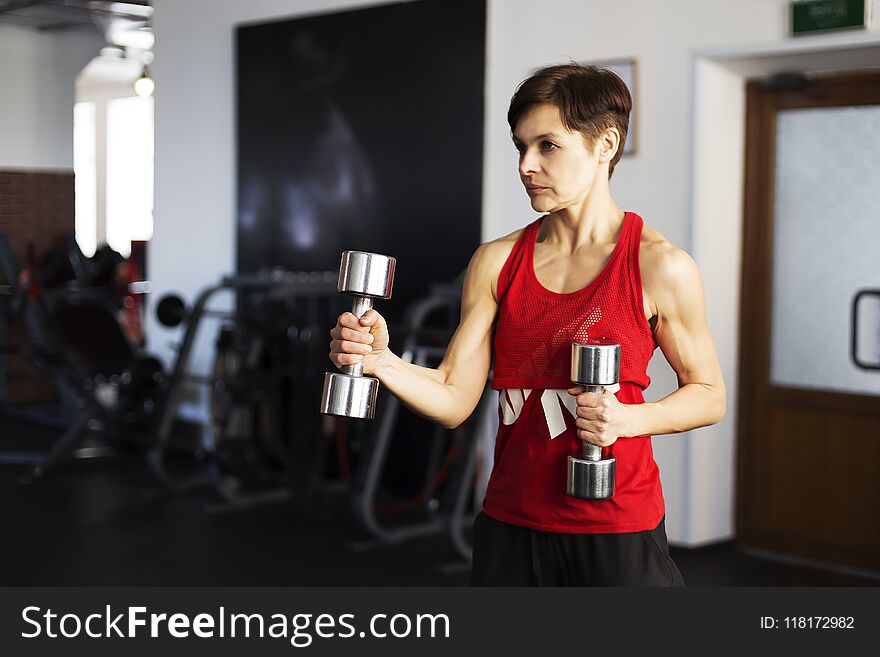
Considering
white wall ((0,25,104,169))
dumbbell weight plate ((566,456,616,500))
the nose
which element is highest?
white wall ((0,25,104,169))

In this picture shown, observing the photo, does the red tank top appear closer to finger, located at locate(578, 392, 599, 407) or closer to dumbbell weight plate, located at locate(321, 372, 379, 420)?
finger, located at locate(578, 392, 599, 407)

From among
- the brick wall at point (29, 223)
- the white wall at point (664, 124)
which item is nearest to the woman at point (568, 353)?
the white wall at point (664, 124)

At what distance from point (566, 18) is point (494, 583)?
3.45 meters

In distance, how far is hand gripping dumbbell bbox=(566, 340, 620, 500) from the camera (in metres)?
1.63

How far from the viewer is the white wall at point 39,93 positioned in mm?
8617

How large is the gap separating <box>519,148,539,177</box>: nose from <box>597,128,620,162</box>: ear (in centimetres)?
11

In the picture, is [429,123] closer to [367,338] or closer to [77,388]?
[77,388]

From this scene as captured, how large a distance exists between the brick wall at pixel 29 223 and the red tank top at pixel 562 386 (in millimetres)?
7162

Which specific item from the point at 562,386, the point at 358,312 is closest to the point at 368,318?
the point at 358,312

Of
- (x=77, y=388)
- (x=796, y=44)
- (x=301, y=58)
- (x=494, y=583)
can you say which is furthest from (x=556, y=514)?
(x=77, y=388)

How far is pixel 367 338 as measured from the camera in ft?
5.67

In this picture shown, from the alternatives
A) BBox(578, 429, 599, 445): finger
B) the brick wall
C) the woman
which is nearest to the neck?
the woman

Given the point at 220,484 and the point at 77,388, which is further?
the point at 77,388

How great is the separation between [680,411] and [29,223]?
7.61 meters
